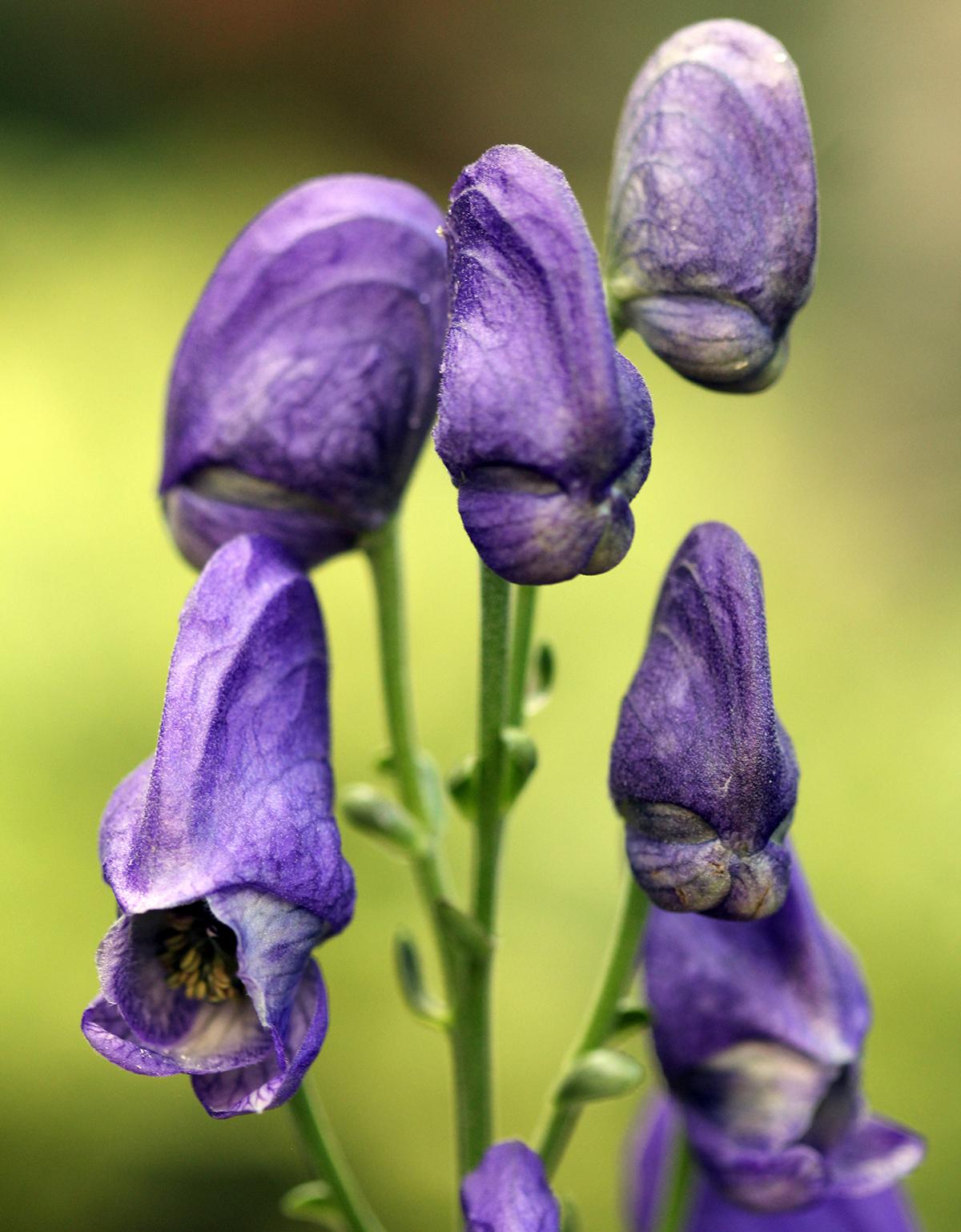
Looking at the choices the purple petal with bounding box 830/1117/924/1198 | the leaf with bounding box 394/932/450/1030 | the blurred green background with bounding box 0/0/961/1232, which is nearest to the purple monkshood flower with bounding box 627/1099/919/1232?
the purple petal with bounding box 830/1117/924/1198

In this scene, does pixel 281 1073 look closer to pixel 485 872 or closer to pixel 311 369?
pixel 485 872

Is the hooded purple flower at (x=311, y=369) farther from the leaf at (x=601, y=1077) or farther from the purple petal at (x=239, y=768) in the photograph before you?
the leaf at (x=601, y=1077)

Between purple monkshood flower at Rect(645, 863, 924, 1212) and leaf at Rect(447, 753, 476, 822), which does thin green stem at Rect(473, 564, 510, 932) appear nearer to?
leaf at Rect(447, 753, 476, 822)

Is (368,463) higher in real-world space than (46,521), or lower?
higher

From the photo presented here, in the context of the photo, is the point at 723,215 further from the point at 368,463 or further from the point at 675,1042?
the point at 675,1042

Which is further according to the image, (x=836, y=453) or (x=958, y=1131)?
(x=836, y=453)

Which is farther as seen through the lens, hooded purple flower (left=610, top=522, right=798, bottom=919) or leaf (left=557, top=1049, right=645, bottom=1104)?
leaf (left=557, top=1049, right=645, bottom=1104)

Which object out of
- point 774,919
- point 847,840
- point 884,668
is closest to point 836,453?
point 884,668

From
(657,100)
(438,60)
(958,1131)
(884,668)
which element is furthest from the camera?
(438,60)
